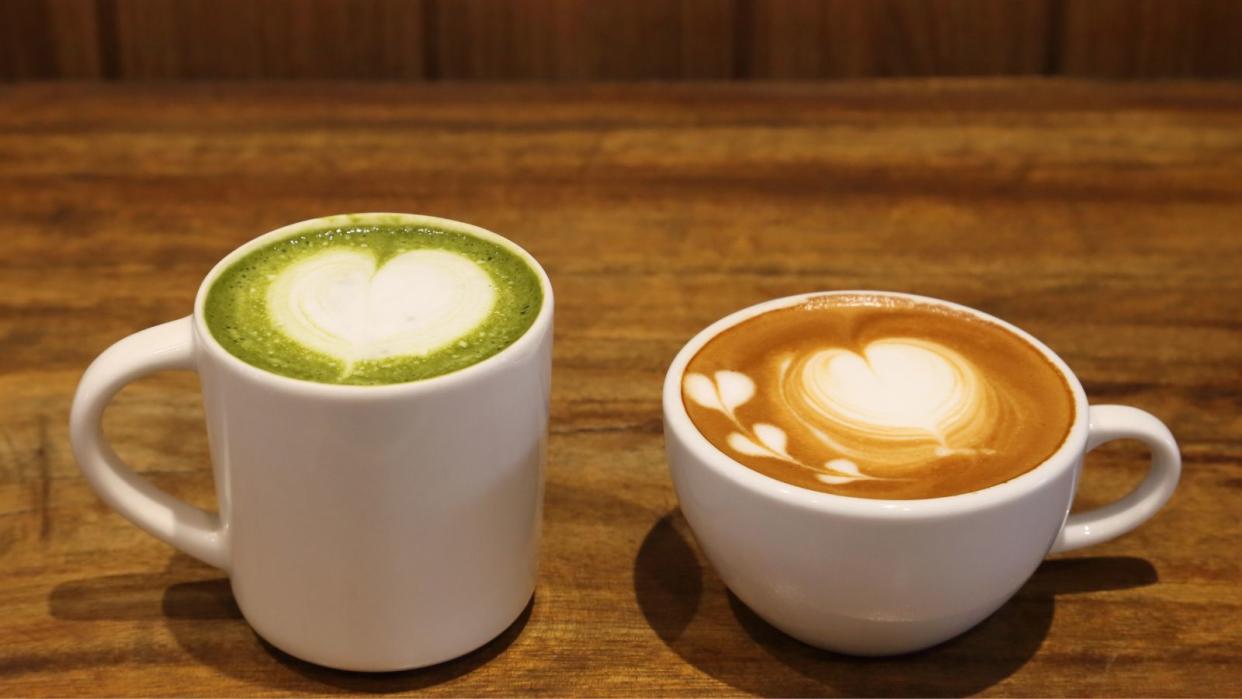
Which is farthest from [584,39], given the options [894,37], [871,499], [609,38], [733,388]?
[871,499]

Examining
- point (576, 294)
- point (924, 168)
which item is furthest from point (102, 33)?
point (924, 168)

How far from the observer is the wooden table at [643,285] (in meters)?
0.71

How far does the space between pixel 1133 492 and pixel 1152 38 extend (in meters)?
0.97

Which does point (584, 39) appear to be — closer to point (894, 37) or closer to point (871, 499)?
point (894, 37)

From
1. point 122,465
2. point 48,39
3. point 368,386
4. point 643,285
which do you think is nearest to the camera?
point 368,386

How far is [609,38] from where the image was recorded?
157 centimetres

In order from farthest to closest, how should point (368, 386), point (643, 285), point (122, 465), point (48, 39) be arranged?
point (48, 39) < point (643, 285) < point (122, 465) < point (368, 386)

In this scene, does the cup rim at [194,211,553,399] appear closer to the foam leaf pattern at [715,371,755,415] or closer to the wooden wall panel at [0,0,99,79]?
the foam leaf pattern at [715,371,755,415]

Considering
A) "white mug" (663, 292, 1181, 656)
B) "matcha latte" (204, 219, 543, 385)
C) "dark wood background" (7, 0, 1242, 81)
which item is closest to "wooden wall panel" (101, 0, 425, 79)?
"dark wood background" (7, 0, 1242, 81)

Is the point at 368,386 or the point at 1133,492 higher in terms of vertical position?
the point at 368,386

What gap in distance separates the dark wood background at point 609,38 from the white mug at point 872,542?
36.6 inches

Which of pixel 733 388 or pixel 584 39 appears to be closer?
pixel 733 388

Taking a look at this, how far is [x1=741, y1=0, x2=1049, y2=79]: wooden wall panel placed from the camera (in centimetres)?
156

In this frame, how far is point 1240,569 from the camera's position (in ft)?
2.53
